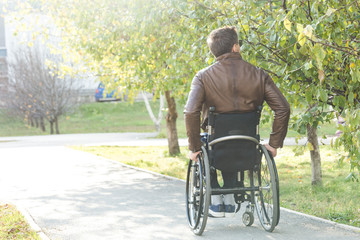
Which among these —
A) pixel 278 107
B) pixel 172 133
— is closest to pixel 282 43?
pixel 278 107

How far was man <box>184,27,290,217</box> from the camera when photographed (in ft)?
17.1

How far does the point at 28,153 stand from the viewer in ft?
60.1

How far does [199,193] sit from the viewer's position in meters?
5.61

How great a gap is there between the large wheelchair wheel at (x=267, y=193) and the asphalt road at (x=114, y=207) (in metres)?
0.14

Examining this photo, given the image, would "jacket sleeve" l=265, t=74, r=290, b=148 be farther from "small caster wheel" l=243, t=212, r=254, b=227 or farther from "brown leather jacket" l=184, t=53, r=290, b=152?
"small caster wheel" l=243, t=212, r=254, b=227

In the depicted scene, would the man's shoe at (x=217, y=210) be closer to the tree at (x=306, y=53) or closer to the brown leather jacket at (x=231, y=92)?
the brown leather jacket at (x=231, y=92)

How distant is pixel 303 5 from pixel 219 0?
1.80 metres

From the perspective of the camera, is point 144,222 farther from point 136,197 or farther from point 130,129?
point 130,129

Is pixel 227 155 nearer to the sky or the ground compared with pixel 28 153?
nearer to the sky

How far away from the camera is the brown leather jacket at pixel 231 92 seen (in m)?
5.22

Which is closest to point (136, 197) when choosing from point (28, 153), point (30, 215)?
point (30, 215)

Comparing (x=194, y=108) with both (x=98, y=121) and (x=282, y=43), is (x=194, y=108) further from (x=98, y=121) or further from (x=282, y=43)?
(x=98, y=121)

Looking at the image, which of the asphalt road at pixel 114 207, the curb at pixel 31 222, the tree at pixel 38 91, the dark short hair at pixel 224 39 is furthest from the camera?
the tree at pixel 38 91

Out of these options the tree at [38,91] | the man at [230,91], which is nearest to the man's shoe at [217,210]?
the man at [230,91]
